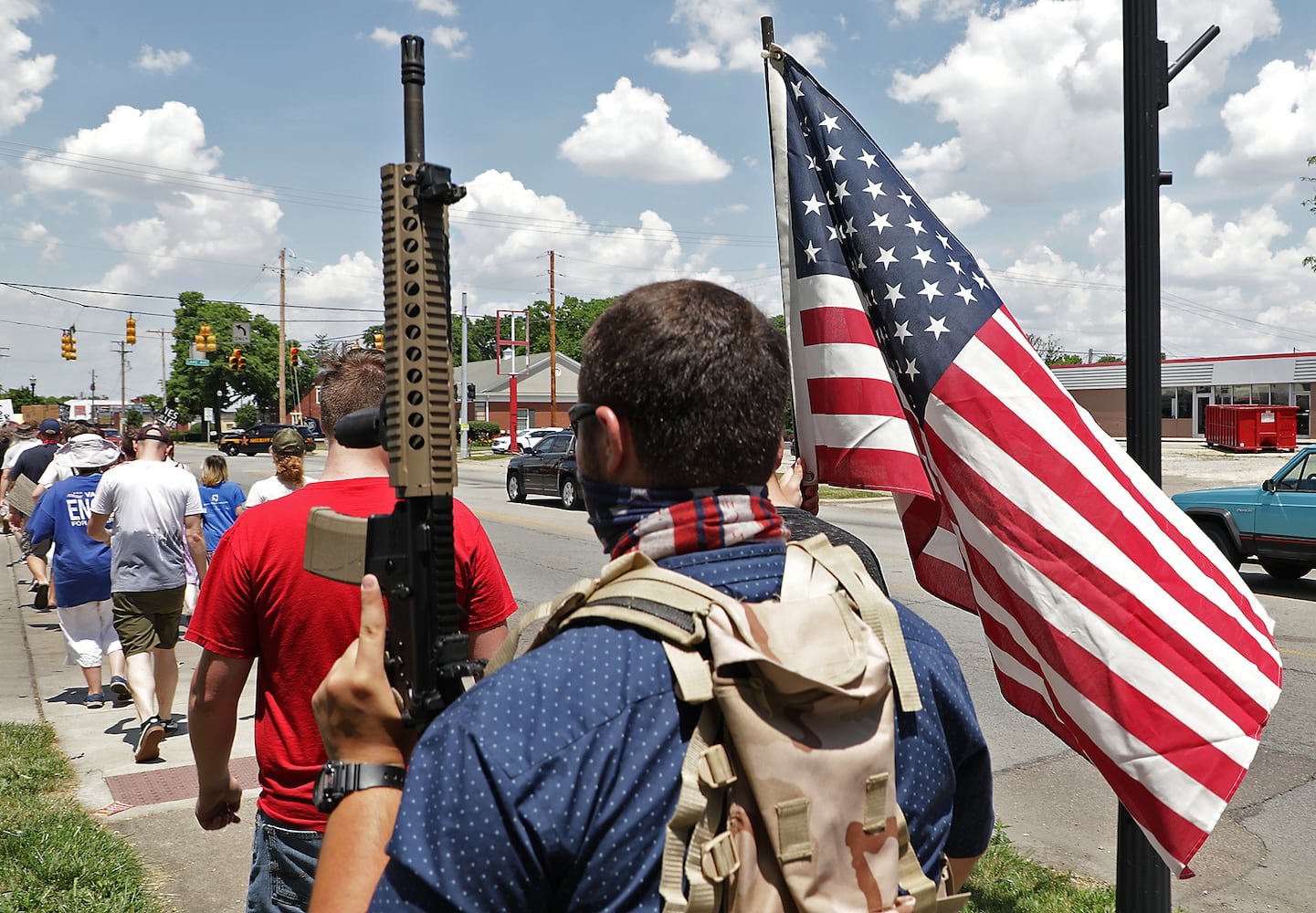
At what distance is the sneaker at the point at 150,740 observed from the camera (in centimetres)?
595

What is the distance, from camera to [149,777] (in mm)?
5801

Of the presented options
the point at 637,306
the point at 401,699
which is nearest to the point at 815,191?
the point at 637,306

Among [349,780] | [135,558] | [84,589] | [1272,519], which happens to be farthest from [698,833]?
[1272,519]

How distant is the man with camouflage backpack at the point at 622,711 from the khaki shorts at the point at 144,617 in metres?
5.42

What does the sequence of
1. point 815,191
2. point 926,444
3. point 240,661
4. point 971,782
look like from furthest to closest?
point 815,191, point 926,444, point 240,661, point 971,782

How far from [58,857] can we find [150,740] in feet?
5.35

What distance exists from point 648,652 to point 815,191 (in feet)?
8.04

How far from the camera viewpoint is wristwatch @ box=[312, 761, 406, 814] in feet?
5.03

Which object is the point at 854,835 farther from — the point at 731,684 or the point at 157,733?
the point at 157,733

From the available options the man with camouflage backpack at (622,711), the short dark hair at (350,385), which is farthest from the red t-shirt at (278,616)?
the man with camouflage backpack at (622,711)

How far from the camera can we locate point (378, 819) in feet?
4.97

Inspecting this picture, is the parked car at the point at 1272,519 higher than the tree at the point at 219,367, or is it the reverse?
the tree at the point at 219,367

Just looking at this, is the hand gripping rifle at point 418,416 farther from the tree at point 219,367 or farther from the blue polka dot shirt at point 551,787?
the tree at point 219,367

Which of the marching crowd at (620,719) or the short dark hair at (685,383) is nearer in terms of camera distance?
the marching crowd at (620,719)
